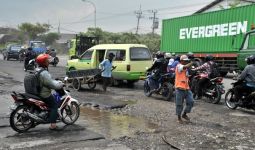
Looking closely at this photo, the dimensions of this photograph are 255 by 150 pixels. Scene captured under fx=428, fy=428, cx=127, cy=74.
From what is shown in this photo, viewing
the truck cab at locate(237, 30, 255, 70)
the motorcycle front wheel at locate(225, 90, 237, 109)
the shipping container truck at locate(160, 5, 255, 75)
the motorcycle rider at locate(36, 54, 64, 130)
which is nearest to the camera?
the motorcycle rider at locate(36, 54, 64, 130)

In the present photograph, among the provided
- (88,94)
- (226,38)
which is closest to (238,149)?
(88,94)

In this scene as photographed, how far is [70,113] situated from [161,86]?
5.26 meters

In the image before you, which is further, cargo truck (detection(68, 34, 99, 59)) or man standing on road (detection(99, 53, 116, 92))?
cargo truck (detection(68, 34, 99, 59))

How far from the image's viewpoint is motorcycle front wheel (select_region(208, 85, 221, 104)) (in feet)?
41.5

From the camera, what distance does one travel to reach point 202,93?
43.4 ft

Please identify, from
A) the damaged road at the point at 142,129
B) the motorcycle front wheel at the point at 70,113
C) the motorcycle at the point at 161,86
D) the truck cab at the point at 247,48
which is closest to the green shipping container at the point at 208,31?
the truck cab at the point at 247,48

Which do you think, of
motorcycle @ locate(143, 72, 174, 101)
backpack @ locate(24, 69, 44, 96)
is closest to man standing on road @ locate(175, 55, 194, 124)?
backpack @ locate(24, 69, 44, 96)

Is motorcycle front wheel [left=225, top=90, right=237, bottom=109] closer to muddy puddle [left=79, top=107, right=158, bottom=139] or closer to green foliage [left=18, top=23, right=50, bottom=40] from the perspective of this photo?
muddy puddle [left=79, top=107, right=158, bottom=139]

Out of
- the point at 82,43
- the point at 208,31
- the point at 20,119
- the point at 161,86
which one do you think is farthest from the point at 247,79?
the point at 82,43

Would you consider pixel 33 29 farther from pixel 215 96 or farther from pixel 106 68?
pixel 215 96

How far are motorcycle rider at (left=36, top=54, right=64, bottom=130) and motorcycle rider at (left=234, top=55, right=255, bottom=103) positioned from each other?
514 cm

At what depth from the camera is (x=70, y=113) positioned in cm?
885

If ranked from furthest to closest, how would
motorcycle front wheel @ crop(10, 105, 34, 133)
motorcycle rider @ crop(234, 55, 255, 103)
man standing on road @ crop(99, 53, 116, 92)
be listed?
1. man standing on road @ crop(99, 53, 116, 92)
2. motorcycle rider @ crop(234, 55, 255, 103)
3. motorcycle front wheel @ crop(10, 105, 34, 133)

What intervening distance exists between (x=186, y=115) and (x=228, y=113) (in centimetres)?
166
